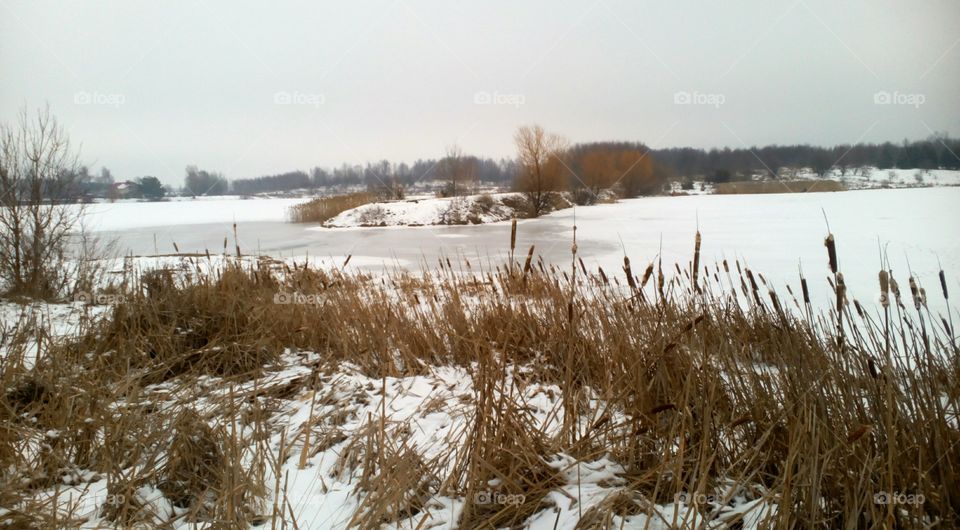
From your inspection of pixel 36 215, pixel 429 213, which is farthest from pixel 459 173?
pixel 36 215

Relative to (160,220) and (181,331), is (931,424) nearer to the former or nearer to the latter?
(181,331)

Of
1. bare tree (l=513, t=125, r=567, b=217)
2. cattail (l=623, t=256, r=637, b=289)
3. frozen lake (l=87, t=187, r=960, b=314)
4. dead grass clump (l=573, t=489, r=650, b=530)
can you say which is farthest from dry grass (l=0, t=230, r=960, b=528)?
bare tree (l=513, t=125, r=567, b=217)

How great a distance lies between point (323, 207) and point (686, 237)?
47.5ft

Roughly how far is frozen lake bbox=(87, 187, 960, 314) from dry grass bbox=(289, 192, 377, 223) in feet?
3.22

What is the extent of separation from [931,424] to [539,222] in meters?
14.9

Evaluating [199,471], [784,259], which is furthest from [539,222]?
[199,471]

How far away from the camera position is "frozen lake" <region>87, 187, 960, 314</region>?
7.31 meters

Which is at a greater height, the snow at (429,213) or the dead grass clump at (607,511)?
the snow at (429,213)

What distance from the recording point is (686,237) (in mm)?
11617

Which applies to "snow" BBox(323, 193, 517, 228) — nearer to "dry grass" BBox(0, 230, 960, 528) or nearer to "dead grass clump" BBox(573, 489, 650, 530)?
"dry grass" BBox(0, 230, 960, 528)

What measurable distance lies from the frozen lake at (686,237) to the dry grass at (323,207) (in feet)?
3.22

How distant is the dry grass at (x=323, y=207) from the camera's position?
→ 63.8ft

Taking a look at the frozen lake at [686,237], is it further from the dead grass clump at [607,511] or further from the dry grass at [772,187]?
the dead grass clump at [607,511]

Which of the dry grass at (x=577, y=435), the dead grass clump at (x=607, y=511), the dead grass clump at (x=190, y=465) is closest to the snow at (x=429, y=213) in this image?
the dry grass at (x=577, y=435)
